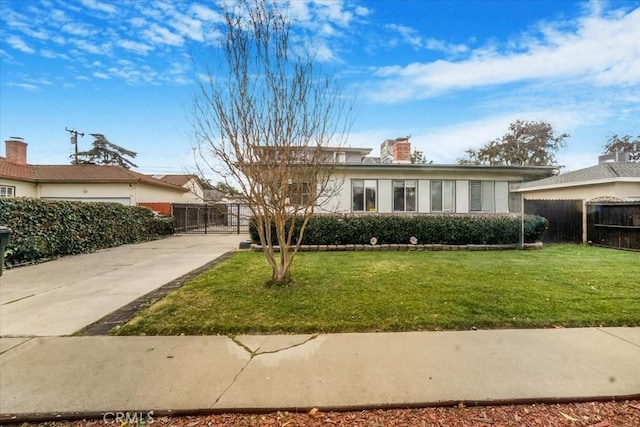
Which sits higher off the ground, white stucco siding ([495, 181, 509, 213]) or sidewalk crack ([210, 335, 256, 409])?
white stucco siding ([495, 181, 509, 213])

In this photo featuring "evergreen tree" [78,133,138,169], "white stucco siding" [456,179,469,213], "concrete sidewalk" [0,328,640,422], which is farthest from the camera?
"evergreen tree" [78,133,138,169]

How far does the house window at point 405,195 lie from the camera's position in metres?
13.1

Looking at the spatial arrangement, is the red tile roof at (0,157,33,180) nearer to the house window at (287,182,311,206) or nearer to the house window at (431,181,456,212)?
the house window at (287,182,311,206)

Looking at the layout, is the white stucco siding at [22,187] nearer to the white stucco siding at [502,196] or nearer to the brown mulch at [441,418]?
the brown mulch at [441,418]

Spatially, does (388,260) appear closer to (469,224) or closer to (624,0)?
(469,224)

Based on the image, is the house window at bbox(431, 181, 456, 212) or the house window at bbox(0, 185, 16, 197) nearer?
the house window at bbox(431, 181, 456, 212)

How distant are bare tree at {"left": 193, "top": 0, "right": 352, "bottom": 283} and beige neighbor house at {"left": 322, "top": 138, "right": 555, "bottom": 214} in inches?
288

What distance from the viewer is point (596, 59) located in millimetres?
9898

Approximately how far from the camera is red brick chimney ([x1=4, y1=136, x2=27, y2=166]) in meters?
18.2

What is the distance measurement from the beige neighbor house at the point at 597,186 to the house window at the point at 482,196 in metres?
1.12

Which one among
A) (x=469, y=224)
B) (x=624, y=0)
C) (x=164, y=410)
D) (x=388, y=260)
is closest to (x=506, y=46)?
(x=624, y=0)

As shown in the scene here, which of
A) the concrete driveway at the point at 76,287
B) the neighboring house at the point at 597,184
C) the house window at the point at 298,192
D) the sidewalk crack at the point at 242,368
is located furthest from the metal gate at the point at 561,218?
the sidewalk crack at the point at 242,368

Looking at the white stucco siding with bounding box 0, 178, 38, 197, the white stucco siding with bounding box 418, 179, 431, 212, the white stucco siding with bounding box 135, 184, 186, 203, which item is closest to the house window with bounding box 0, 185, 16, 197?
the white stucco siding with bounding box 0, 178, 38, 197

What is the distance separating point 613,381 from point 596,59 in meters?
11.9
